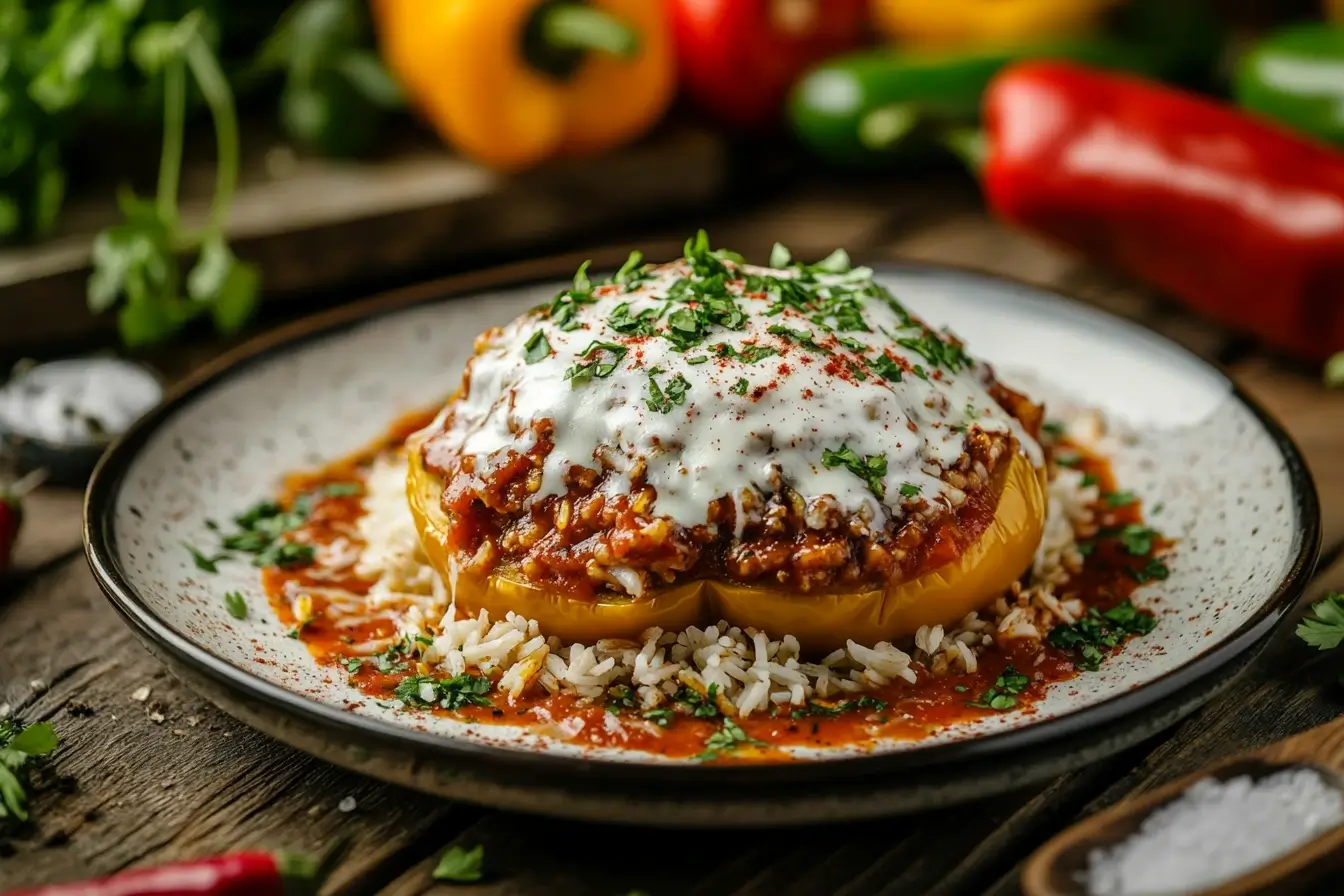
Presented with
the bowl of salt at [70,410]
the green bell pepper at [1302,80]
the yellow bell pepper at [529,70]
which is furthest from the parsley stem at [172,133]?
the green bell pepper at [1302,80]

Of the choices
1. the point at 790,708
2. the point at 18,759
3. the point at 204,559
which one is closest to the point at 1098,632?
the point at 790,708

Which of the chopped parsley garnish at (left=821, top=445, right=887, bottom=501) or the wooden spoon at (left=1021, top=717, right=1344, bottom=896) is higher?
the chopped parsley garnish at (left=821, top=445, right=887, bottom=501)

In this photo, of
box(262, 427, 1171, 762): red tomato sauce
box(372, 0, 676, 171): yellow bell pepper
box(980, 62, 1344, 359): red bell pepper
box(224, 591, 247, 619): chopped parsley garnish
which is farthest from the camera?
box(372, 0, 676, 171): yellow bell pepper

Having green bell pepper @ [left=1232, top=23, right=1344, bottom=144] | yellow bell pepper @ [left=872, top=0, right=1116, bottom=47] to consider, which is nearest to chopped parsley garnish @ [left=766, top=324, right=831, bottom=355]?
green bell pepper @ [left=1232, top=23, right=1344, bottom=144]

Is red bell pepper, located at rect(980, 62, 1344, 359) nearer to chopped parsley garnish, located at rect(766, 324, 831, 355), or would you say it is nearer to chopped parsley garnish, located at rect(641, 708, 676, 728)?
chopped parsley garnish, located at rect(766, 324, 831, 355)

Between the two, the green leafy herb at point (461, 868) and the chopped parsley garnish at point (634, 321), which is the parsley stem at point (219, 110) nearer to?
the chopped parsley garnish at point (634, 321)
